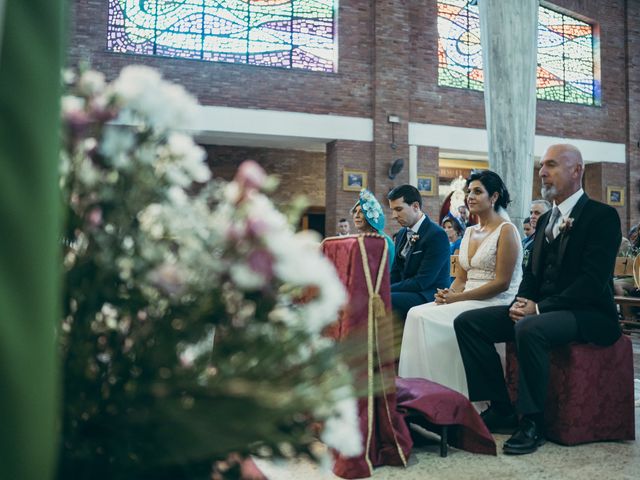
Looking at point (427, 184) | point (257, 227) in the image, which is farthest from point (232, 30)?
point (257, 227)

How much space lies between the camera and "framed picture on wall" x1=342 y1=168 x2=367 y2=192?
1277cm

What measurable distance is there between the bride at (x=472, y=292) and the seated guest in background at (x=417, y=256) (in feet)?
0.73

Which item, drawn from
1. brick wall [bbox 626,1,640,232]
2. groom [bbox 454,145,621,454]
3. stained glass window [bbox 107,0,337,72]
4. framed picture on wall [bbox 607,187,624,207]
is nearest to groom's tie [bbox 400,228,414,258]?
groom [bbox 454,145,621,454]

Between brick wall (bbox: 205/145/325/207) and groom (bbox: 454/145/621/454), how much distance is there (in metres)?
11.3

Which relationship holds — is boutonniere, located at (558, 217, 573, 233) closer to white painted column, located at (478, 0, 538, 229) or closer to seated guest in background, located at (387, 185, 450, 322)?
seated guest in background, located at (387, 185, 450, 322)

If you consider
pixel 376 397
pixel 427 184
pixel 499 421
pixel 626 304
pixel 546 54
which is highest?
pixel 546 54

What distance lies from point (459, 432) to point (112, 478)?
9.15 ft

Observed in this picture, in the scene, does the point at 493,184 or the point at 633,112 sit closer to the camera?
the point at 493,184

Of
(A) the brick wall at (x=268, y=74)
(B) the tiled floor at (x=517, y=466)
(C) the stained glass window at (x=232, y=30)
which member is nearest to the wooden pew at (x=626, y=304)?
(B) the tiled floor at (x=517, y=466)

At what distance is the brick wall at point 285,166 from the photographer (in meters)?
14.9

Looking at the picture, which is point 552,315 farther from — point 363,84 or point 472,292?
point 363,84

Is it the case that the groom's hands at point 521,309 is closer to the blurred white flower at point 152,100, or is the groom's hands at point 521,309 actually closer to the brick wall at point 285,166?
the blurred white flower at point 152,100

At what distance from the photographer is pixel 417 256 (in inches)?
174

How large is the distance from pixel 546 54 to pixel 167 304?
1606cm
